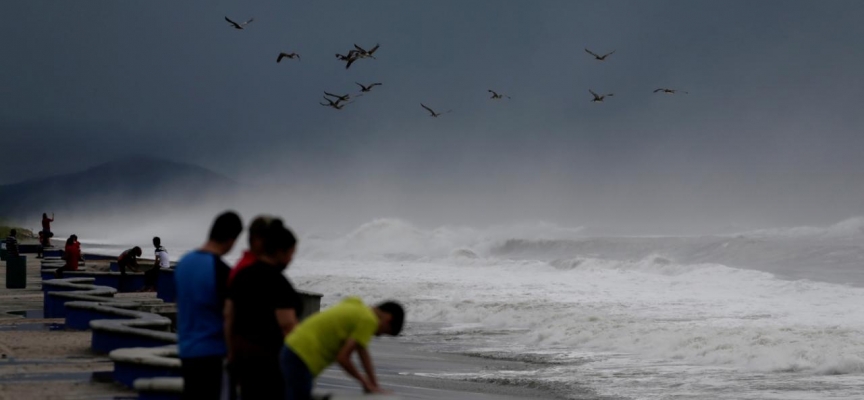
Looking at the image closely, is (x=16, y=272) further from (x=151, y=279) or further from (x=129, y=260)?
→ (x=151, y=279)

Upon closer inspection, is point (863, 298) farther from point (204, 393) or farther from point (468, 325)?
point (204, 393)

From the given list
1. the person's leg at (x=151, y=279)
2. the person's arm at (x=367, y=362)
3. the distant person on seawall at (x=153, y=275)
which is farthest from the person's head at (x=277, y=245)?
the person's leg at (x=151, y=279)

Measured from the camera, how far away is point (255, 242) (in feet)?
17.8

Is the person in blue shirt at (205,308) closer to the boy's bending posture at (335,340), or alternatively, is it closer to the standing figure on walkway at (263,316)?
the standing figure on walkway at (263,316)

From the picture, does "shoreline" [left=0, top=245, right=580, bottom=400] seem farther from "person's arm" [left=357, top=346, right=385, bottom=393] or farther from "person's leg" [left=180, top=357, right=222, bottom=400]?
"person's arm" [left=357, top=346, right=385, bottom=393]

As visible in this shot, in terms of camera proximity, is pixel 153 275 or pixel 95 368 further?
pixel 153 275

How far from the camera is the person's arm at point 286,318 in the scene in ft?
17.3

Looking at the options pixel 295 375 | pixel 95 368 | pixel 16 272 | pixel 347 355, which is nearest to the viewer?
pixel 347 355

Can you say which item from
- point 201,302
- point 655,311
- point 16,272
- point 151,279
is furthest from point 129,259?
point 201,302

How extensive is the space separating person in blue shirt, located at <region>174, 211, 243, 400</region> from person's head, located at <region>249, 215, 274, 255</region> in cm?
9

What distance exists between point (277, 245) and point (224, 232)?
396 millimetres

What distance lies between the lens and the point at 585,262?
48.3m

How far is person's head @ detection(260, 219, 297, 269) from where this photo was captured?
533cm

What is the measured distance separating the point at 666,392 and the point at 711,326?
8.51m
